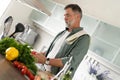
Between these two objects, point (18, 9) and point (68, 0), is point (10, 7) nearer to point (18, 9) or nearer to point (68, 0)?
point (18, 9)

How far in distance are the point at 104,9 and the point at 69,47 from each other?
103cm

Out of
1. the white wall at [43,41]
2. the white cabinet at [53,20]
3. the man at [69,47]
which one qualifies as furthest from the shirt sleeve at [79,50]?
the white wall at [43,41]

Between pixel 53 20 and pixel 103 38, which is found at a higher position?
pixel 103 38

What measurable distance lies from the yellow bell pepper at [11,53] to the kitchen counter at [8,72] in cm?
3

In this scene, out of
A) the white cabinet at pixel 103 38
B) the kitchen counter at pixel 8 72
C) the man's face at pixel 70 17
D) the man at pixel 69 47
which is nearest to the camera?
the kitchen counter at pixel 8 72

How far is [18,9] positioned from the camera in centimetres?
418

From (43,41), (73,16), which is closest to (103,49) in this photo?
(73,16)

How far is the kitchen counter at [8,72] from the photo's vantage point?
1.19 m

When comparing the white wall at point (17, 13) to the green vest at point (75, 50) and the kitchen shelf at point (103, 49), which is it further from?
the green vest at point (75, 50)

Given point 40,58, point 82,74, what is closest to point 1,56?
point 40,58

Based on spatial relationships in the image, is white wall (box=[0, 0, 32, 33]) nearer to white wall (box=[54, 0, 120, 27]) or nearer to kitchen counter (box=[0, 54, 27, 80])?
white wall (box=[54, 0, 120, 27])

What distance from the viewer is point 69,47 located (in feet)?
6.57

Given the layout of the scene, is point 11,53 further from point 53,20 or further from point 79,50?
point 53,20

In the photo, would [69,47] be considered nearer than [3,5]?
Yes
